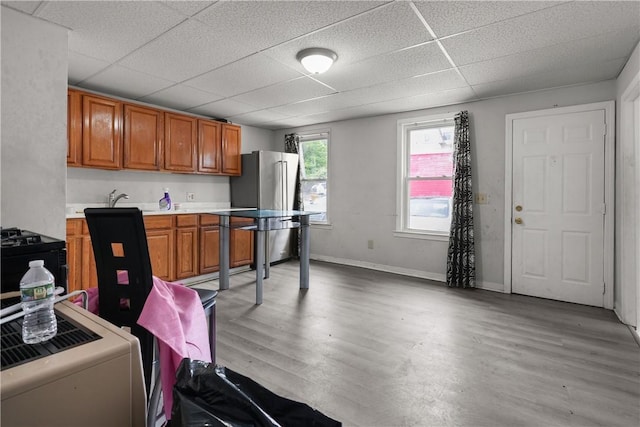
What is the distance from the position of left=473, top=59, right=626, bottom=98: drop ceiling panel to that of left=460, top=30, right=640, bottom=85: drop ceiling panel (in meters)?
0.11

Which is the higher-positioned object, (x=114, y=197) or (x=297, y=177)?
(x=297, y=177)

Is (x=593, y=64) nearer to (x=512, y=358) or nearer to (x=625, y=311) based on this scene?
(x=625, y=311)

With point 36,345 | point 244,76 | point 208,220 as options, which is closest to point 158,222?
point 208,220

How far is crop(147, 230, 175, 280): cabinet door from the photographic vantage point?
13.0 ft

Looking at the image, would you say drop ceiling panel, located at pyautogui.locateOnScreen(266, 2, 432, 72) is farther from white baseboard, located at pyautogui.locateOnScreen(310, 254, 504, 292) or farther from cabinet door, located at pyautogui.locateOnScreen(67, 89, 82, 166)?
white baseboard, located at pyautogui.locateOnScreen(310, 254, 504, 292)

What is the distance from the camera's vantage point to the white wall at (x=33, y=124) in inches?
86.9

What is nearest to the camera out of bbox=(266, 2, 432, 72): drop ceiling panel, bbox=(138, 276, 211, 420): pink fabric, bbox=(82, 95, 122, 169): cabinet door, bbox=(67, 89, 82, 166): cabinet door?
bbox=(138, 276, 211, 420): pink fabric

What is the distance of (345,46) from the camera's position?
274cm

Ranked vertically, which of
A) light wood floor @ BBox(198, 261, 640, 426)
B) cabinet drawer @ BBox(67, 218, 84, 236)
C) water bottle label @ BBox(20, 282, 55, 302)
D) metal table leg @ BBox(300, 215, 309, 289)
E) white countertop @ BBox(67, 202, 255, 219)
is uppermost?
white countertop @ BBox(67, 202, 255, 219)

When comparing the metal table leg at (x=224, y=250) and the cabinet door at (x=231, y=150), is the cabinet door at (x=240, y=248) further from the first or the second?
the cabinet door at (x=231, y=150)

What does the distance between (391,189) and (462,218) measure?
115cm

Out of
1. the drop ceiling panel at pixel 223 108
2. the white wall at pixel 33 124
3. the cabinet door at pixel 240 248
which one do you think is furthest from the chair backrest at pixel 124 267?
the cabinet door at pixel 240 248

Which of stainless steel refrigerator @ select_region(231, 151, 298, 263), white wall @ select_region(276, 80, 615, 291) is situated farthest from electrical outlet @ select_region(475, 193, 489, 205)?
stainless steel refrigerator @ select_region(231, 151, 298, 263)

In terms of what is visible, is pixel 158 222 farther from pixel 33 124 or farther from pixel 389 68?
pixel 389 68
